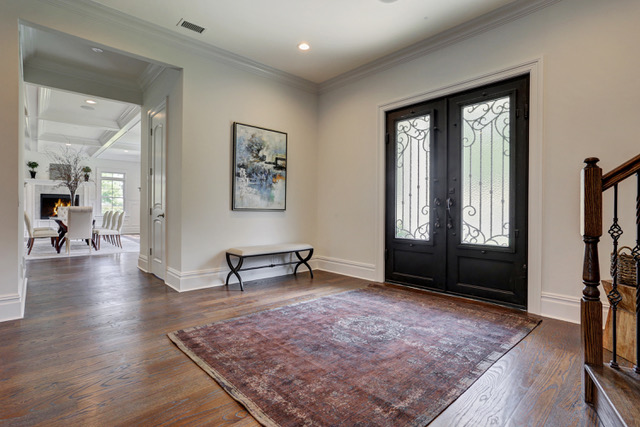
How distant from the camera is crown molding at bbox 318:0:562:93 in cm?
310

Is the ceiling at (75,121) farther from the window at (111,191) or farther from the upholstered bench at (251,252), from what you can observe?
the upholstered bench at (251,252)

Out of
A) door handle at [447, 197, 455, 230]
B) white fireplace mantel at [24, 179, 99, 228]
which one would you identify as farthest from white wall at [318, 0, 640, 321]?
white fireplace mantel at [24, 179, 99, 228]

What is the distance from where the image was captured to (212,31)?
365 centimetres

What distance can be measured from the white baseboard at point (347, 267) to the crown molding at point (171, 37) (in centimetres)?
283

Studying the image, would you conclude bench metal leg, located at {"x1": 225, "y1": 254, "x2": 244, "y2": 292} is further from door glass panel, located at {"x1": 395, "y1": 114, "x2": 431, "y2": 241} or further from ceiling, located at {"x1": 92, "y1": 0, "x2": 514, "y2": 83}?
ceiling, located at {"x1": 92, "y1": 0, "x2": 514, "y2": 83}

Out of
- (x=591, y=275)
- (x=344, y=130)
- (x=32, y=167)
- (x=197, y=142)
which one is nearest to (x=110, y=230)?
(x=32, y=167)

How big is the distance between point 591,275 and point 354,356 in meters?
1.44

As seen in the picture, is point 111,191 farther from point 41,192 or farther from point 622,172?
point 622,172

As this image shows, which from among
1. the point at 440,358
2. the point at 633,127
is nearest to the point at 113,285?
the point at 440,358

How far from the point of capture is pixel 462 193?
3.61 meters

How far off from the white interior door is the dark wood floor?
1.07 m

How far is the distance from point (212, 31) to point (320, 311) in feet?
11.1

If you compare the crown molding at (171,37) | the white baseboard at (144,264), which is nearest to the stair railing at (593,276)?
the crown molding at (171,37)

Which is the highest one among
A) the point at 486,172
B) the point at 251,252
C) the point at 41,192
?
the point at 41,192
